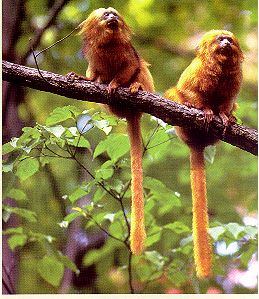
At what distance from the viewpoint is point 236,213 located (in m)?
2.13

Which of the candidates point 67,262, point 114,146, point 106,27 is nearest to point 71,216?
point 67,262

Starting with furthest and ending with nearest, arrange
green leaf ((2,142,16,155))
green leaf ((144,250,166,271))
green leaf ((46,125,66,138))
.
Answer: green leaf ((144,250,166,271)) < green leaf ((2,142,16,155)) < green leaf ((46,125,66,138))

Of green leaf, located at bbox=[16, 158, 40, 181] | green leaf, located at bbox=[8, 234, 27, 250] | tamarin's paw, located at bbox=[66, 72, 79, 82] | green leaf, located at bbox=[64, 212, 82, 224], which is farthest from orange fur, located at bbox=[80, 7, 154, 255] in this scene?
green leaf, located at bbox=[8, 234, 27, 250]

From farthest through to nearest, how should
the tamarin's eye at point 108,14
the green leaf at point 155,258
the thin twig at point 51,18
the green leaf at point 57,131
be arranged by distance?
the thin twig at point 51,18 < the green leaf at point 155,258 < the tamarin's eye at point 108,14 < the green leaf at point 57,131

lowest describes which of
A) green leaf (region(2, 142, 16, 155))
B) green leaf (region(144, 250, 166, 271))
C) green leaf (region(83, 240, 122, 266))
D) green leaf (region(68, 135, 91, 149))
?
green leaf (region(144, 250, 166, 271))

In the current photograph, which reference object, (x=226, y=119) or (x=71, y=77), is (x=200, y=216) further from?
(x=71, y=77)

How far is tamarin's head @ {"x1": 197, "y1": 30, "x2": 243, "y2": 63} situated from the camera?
1893 millimetres

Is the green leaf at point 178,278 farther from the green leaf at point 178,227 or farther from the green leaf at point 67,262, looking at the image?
the green leaf at point 67,262

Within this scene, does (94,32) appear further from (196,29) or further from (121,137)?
(196,29)

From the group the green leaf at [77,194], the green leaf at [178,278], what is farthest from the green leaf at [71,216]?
the green leaf at [178,278]

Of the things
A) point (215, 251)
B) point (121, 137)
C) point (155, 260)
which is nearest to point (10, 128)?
point (121, 137)

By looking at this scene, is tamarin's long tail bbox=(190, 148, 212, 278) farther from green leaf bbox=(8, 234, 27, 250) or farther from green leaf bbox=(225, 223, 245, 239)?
green leaf bbox=(8, 234, 27, 250)

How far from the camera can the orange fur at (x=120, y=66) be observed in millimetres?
1872

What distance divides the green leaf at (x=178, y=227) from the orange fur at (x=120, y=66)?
0.15m
